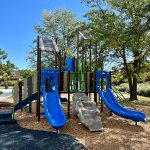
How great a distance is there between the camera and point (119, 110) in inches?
521

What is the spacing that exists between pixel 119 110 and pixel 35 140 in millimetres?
4969

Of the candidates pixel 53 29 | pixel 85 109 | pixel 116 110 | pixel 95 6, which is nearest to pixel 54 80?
pixel 85 109

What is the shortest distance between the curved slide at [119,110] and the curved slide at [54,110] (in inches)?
98.9

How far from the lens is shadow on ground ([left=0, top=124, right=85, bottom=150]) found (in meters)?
8.89

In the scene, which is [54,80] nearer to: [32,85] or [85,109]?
[32,85]

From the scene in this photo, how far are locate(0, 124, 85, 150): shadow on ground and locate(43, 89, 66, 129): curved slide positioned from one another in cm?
44

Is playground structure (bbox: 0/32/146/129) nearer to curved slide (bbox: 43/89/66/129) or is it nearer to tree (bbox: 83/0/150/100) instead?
curved slide (bbox: 43/89/66/129)

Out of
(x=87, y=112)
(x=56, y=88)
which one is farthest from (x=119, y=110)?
(x=56, y=88)

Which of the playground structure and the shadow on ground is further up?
the playground structure

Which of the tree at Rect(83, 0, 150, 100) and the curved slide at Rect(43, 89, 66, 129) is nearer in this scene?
the curved slide at Rect(43, 89, 66, 129)

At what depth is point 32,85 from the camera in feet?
46.0

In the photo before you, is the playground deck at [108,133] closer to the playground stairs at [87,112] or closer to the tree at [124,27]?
the playground stairs at [87,112]

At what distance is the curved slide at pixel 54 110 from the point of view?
35.3 ft

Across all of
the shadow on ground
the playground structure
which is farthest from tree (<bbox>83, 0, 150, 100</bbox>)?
the shadow on ground
